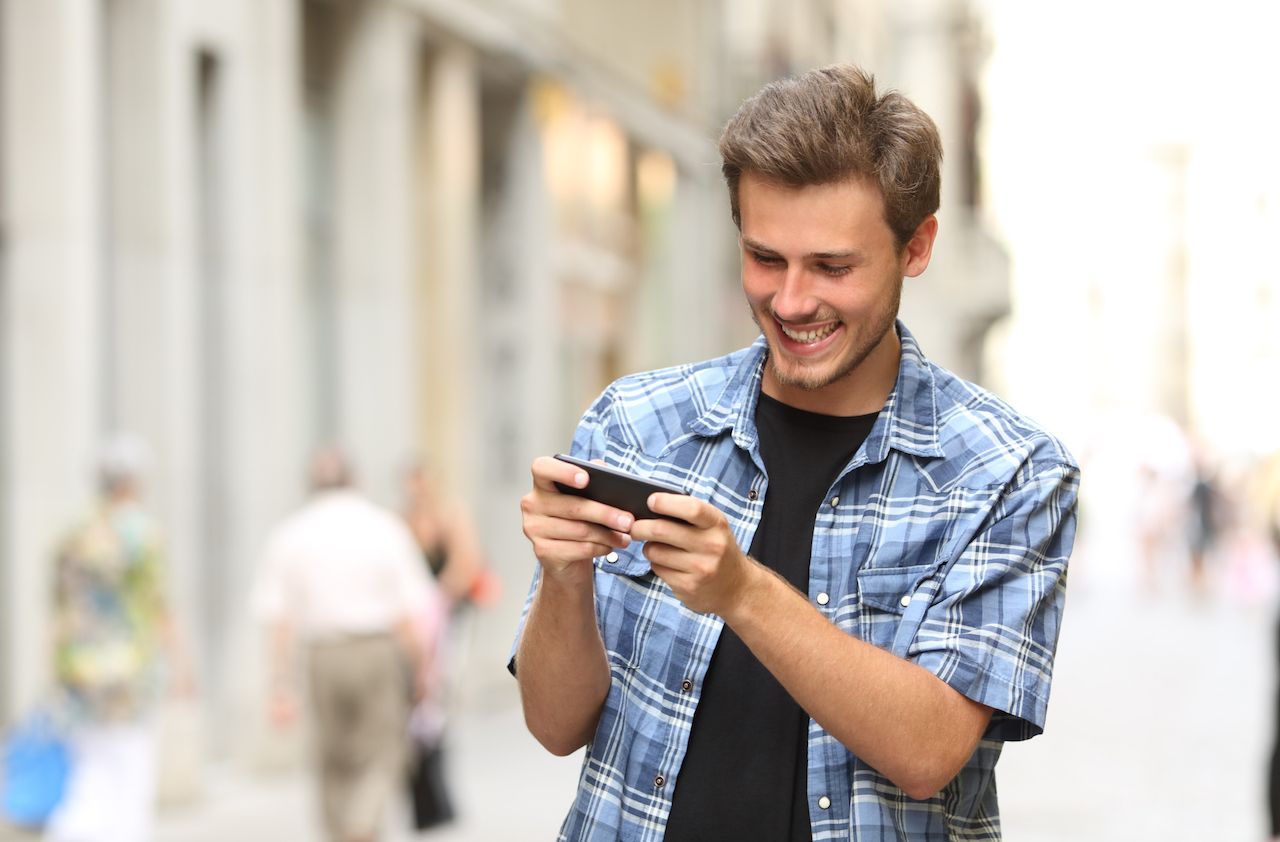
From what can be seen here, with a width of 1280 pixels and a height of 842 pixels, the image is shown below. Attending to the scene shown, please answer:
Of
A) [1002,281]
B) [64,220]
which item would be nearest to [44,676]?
[64,220]

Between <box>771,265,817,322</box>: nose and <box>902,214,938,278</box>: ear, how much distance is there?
184mm

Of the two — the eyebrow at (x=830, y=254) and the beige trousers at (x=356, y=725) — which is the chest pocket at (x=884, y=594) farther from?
the beige trousers at (x=356, y=725)

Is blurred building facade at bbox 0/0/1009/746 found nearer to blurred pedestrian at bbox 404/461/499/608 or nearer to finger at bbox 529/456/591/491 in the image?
blurred pedestrian at bbox 404/461/499/608

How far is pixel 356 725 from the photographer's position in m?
9.71

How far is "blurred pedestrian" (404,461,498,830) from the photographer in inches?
399

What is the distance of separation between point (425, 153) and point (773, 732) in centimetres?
1491

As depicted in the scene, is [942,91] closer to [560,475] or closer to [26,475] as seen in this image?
[26,475]

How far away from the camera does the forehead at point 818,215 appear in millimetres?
2725

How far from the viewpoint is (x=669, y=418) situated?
3012 mm

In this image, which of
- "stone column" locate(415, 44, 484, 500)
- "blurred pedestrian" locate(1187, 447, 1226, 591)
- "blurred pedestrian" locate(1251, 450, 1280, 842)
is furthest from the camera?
"blurred pedestrian" locate(1187, 447, 1226, 591)

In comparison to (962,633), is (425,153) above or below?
above

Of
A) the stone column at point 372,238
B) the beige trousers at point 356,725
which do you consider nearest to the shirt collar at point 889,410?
the beige trousers at point 356,725

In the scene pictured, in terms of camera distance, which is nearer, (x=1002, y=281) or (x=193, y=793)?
(x=193, y=793)

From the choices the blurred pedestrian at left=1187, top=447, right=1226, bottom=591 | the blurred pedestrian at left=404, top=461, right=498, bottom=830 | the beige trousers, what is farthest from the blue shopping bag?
the blurred pedestrian at left=1187, top=447, right=1226, bottom=591
